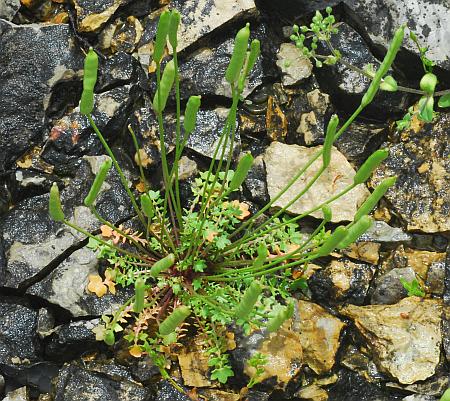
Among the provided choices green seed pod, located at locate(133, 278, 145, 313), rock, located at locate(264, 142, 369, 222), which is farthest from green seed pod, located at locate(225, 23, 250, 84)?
rock, located at locate(264, 142, 369, 222)

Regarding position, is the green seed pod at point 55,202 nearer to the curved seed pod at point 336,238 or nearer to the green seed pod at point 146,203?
the green seed pod at point 146,203

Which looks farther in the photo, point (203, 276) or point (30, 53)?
point (30, 53)

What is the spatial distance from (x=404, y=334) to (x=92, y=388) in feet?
4.56

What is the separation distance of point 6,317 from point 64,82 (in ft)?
3.86

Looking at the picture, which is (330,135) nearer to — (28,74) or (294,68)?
(294,68)

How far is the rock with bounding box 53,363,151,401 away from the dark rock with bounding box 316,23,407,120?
1756 millimetres

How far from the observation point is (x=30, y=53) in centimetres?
335

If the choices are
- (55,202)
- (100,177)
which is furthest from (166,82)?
(55,202)

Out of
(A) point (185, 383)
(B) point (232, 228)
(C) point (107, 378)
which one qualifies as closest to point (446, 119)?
(B) point (232, 228)

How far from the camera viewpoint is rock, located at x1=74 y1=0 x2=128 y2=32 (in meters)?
3.50

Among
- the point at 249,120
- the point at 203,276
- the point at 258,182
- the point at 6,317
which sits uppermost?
the point at 249,120

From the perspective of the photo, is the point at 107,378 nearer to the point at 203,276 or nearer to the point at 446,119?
the point at 203,276

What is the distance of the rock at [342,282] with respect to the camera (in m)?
3.16

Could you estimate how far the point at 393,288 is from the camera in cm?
317
